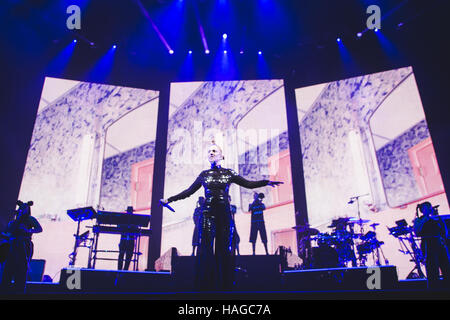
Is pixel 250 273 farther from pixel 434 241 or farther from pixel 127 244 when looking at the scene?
pixel 434 241

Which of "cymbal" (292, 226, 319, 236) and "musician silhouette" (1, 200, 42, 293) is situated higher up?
"cymbal" (292, 226, 319, 236)

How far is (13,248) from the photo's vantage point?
14.6ft

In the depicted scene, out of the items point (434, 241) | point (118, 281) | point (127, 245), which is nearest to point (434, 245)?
point (434, 241)

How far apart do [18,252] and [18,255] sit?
1.8 inches

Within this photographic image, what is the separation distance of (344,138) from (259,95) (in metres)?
2.56

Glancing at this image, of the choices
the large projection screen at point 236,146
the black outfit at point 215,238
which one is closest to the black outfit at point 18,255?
the black outfit at point 215,238

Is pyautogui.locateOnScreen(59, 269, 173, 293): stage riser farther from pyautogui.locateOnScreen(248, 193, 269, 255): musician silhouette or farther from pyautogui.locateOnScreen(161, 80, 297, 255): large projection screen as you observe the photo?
pyautogui.locateOnScreen(248, 193, 269, 255): musician silhouette

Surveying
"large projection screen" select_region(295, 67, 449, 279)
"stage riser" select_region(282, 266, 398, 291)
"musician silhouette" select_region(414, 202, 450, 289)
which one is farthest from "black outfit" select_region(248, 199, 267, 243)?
"musician silhouette" select_region(414, 202, 450, 289)

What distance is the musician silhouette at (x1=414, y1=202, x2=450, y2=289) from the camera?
15.6ft

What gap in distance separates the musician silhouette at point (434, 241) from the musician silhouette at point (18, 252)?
6.04 m

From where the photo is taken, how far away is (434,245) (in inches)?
193

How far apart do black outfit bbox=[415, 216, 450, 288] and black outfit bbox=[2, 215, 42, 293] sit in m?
6.04

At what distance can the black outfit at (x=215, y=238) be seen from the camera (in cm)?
330
